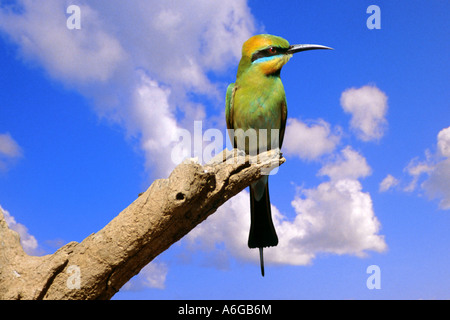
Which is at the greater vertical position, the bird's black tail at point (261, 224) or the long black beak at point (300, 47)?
the long black beak at point (300, 47)

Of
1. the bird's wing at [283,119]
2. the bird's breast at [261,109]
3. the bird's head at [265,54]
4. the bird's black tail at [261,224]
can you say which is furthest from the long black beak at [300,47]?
the bird's black tail at [261,224]

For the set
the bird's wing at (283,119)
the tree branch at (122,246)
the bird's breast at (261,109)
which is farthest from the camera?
the bird's wing at (283,119)

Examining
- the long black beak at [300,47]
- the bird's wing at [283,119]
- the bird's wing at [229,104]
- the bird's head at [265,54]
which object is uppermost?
the long black beak at [300,47]

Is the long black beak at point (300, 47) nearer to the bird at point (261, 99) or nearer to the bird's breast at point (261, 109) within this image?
the bird at point (261, 99)

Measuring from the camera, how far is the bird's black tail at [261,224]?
4352 mm

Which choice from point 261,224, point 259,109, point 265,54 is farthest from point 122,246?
point 265,54

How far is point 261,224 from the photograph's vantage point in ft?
14.6

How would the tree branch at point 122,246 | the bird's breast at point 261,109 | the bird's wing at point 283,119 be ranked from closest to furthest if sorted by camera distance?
1. the tree branch at point 122,246
2. the bird's breast at point 261,109
3. the bird's wing at point 283,119
